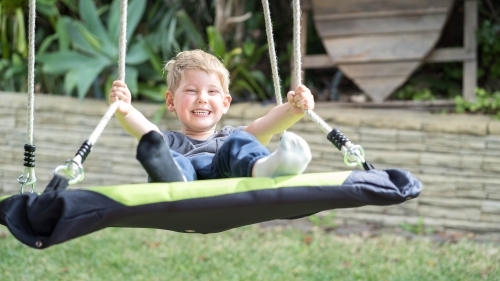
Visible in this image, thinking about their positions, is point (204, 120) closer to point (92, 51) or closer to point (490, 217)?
point (490, 217)

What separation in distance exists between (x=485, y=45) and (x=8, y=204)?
3.78 meters

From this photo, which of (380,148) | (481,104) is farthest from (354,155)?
(481,104)

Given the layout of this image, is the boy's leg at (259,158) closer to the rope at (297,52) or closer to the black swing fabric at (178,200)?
the black swing fabric at (178,200)

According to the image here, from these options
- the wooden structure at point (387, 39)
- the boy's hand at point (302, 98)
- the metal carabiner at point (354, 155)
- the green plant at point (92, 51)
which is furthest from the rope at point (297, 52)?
the green plant at point (92, 51)

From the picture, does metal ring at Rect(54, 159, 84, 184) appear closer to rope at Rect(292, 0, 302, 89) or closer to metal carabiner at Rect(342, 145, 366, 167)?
metal carabiner at Rect(342, 145, 366, 167)

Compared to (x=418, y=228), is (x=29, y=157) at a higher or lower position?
higher

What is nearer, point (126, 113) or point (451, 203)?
point (126, 113)

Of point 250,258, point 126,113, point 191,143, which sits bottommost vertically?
point 250,258

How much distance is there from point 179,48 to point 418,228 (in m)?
2.02

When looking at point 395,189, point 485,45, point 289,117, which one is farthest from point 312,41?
point 395,189

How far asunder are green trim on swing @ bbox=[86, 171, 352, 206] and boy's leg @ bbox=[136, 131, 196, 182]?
72 mm

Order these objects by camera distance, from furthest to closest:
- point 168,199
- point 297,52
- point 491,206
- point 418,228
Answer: point 418,228
point 491,206
point 297,52
point 168,199

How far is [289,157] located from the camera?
1820 mm

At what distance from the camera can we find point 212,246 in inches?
170
